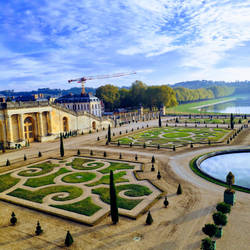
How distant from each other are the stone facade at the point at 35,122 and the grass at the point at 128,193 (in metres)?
31.9

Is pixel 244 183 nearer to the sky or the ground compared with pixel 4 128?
nearer to the ground

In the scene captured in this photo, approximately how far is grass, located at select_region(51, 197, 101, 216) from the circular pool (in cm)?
1497

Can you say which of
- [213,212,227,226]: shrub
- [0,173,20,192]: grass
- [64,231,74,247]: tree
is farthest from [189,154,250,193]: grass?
[0,173,20,192]: grass

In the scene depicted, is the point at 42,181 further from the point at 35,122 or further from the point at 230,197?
the point at 35,122

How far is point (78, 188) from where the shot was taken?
2639 centimetres

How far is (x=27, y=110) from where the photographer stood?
173ft

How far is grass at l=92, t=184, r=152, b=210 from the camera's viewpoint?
21861 mm

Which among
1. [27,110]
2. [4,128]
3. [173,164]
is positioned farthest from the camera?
[27,110]

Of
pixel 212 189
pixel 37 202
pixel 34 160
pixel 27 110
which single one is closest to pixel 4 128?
pixel 27 110

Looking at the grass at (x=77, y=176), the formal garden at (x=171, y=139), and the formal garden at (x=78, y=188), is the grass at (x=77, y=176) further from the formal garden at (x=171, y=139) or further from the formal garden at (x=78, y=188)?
the formal garden at (x=171, y=139)

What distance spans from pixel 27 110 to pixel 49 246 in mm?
41275

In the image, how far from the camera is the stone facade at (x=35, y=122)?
160ft

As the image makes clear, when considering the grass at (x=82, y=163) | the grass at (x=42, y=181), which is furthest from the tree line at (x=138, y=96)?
the grass at (x=42, y=181)

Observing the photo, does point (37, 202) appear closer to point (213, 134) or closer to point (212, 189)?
point (212, 189)
